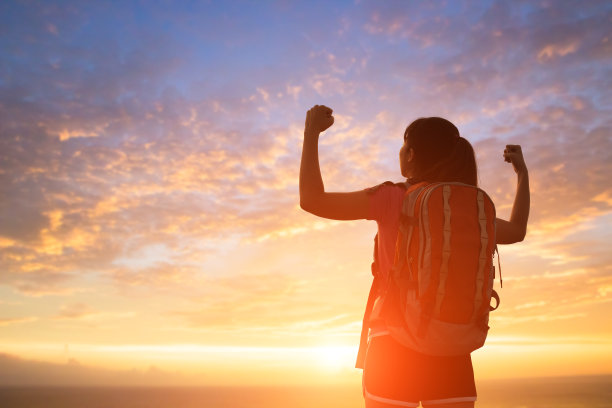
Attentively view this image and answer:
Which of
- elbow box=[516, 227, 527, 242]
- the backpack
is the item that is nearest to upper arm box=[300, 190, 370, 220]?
the backpack

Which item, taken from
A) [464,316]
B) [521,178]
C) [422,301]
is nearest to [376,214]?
[422,301]

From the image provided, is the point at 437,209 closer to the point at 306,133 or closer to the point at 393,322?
the point at 393,322

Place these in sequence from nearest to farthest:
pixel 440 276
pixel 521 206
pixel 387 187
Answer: pixel 440 276 → pixel 387 187 → pixel 521 206

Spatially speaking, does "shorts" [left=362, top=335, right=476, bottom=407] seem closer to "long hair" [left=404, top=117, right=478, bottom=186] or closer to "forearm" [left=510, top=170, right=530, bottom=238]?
"long hair" [left=404, top=117, right=478, bottom=186]

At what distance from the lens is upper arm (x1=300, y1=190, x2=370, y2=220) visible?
9.25 ft

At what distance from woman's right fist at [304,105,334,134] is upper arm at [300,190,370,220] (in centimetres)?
54

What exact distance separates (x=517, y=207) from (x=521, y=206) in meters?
0.03

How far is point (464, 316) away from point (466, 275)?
25 cm

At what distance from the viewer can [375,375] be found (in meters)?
2.71

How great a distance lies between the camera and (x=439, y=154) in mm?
3117

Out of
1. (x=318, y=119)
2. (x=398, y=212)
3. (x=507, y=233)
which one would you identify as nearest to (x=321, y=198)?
(x=398, y=212)

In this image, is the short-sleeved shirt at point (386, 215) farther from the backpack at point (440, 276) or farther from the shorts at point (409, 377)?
the shorts at point (409, 377)

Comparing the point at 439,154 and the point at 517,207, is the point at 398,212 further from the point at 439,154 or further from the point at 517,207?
the point at 517,207

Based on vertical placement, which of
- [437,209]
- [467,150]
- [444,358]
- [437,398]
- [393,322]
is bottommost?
[437,398]
